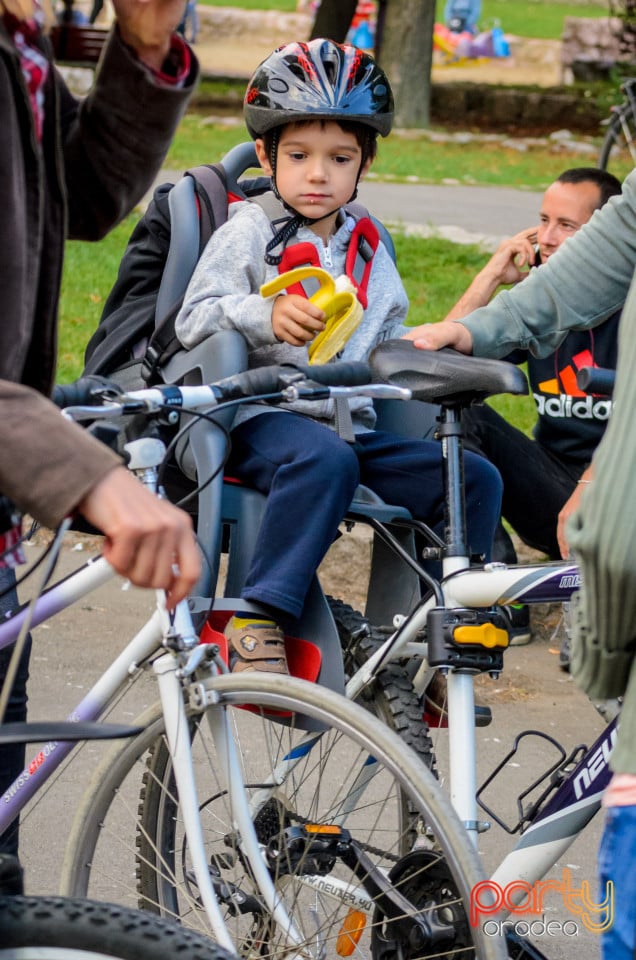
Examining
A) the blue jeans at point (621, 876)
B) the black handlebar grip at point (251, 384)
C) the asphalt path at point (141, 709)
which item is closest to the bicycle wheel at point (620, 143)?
the asphalt path at point (141, 709)

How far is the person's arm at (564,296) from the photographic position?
2.74 meters

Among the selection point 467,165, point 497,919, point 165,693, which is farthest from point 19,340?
point 467,165

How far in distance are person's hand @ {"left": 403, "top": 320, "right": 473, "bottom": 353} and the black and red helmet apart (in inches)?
31.4

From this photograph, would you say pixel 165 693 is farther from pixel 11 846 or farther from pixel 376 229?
pixel 376 229

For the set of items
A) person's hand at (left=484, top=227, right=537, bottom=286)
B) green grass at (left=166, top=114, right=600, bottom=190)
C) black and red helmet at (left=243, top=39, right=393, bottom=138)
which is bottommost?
green grass at (left=166, top=114, right=600, bottom=190)

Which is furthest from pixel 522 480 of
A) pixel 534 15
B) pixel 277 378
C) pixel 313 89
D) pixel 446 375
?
pixel 534 15

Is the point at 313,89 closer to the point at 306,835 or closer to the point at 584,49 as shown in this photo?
the point at 306,835

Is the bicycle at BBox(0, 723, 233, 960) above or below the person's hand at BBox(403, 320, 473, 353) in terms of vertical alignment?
below

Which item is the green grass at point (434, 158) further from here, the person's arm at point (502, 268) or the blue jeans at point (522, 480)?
the blue jeans at point (522, 480)

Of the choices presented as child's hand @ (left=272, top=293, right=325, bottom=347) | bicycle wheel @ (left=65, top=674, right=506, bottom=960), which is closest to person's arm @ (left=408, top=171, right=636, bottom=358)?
child's hand @ (left=272, top=293, right=325, bottom=347)

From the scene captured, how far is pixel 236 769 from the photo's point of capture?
2535 mm

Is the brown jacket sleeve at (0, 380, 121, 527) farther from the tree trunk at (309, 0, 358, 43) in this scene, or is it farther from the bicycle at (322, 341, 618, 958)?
the tree trunk at (309, 0, 358, 43)

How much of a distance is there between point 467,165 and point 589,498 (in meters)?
15.3

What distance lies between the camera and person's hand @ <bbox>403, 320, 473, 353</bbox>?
9.06 ft
